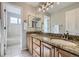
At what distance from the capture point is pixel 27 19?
2.91m

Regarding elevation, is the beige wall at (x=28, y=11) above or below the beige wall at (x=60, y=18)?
above

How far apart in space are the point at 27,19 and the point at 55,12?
1091 mm

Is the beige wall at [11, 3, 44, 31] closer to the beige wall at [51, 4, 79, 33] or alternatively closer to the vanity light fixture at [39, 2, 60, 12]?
the vanity light fixture at [39, 2, 60, 12]

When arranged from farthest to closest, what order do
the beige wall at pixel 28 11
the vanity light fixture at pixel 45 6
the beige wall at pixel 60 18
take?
the beige wall at pixel 28 11
the vanity light fixture at pixel 45 6
the beige wall at pixel 60 18

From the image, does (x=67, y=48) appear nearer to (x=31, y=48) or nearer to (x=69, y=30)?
(x=69, y=30)

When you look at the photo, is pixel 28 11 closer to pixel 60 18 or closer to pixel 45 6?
pixel 45 6

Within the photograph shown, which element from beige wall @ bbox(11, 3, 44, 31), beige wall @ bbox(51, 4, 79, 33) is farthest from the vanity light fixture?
beige wall @ bbox(51, 4, 79, 33)

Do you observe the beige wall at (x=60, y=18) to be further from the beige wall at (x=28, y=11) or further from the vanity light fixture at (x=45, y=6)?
the beige wall at (x=28, y=11)

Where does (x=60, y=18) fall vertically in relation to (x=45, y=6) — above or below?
below

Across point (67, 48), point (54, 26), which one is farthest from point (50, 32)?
point (67, 48)

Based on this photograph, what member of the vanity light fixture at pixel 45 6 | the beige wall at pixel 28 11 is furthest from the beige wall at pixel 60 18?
the beige wall at pixel 28 11

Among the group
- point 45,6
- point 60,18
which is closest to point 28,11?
point 45,6

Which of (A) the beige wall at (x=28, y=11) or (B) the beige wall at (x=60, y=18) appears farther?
(A) the beige wall at (x=28, y=11)

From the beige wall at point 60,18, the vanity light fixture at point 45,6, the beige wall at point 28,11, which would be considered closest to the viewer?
the beige wall at point 60,18
